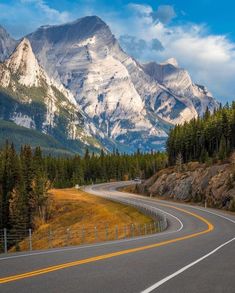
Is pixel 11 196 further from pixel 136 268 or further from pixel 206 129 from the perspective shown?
pixel 136 268

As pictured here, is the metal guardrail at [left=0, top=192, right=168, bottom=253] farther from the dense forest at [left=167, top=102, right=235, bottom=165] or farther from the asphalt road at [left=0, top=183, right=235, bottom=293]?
the dense forest at [left=167, top=102, right=235, bottom=165]

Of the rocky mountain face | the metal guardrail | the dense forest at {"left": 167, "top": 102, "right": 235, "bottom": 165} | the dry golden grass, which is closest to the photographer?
the metal guardrail

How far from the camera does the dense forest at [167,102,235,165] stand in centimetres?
12694

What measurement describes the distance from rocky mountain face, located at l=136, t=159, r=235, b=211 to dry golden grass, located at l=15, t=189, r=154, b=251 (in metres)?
15.9

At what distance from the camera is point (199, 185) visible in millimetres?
99625

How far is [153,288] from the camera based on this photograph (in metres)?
11.5

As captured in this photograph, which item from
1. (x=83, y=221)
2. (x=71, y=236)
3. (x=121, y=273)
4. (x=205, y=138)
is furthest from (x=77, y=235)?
(x=205, y=138)

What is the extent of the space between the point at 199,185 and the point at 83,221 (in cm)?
2657

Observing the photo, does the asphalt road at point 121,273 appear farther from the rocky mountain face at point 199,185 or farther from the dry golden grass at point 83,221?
the rocky mountain face at point 199,185

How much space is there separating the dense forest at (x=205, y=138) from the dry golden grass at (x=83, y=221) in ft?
103

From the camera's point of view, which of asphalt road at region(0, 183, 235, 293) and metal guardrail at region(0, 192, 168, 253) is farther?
metal guardrail at region(0, 192, 168, 253)

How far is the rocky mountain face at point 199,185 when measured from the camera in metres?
87.2

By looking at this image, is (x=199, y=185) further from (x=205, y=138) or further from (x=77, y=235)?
(x=205, y=138)

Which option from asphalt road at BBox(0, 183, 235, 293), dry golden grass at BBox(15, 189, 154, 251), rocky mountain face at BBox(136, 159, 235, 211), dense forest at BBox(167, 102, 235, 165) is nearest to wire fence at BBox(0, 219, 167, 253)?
dry golden grass at BBox(15, 189, 154, 251)
